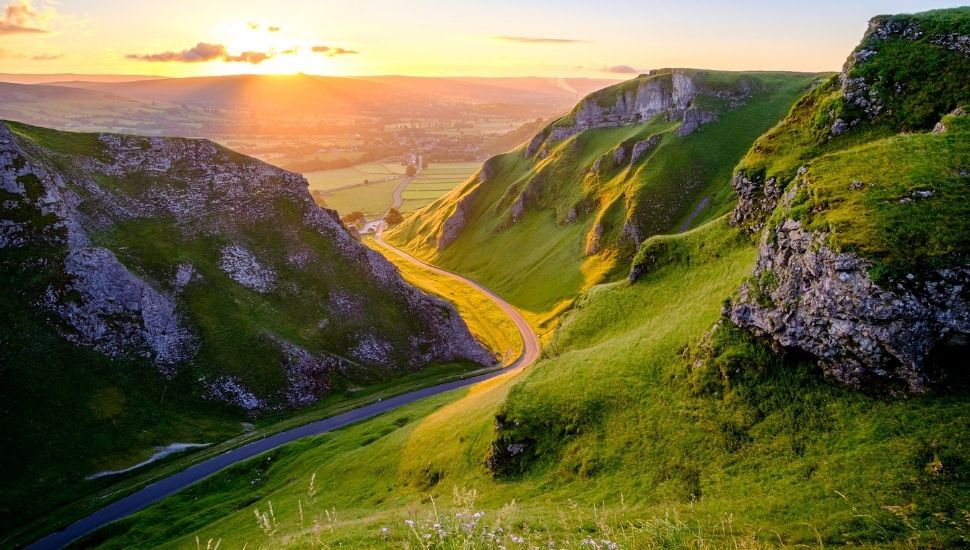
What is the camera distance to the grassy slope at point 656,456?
1002 inches

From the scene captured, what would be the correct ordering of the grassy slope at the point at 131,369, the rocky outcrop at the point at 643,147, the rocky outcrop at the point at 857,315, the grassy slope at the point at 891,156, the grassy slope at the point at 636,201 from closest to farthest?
the rocky outcrop at the point at 857,315 → the grassy slope at the point at 891,156 → the grassy slope at the point at 131,369 → the grassy slope at the point at 636,201 → the rocky outcrop at the point at 643,147

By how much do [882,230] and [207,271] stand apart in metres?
116

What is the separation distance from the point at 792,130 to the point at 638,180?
10218 cm

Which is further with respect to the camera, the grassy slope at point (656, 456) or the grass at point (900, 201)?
the grass at point (900, 201)

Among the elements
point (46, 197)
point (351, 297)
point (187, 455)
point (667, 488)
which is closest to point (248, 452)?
point (187, 455)

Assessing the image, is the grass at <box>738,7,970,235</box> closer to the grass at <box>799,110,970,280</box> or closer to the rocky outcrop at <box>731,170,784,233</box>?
the rocky outcrop at <box>731,170,784,233</box>

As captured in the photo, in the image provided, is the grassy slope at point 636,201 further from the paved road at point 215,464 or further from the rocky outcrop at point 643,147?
the paved road at point 215,464

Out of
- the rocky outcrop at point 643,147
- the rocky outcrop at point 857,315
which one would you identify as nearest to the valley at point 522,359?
the rocky outcrop at point 857,315

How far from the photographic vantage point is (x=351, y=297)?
12500cm

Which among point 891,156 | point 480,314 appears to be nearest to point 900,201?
point 891,156

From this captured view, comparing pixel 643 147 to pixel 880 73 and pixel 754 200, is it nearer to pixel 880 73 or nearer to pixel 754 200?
pixel 754 200

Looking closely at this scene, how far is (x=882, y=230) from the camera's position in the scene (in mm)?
34969

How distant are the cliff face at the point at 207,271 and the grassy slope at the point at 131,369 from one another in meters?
0.46

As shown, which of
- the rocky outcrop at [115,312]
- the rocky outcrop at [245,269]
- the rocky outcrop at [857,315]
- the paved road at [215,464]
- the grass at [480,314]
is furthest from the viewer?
the grass at [480,314]
